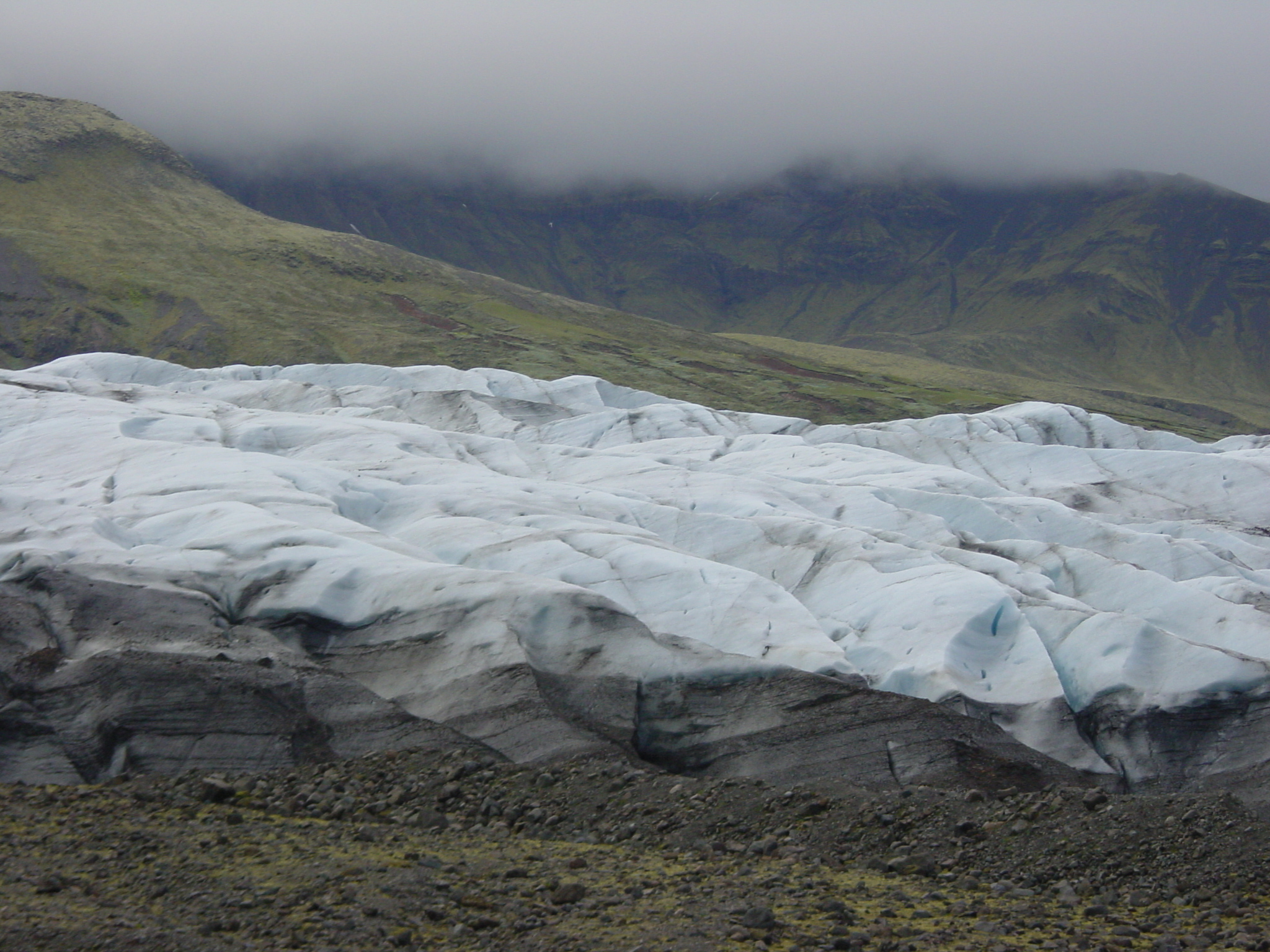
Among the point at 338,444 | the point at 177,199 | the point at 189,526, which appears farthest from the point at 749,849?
the point at 177,199

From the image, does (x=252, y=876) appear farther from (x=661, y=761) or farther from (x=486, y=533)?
(x=486, y=533)

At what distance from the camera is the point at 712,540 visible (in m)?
31.0

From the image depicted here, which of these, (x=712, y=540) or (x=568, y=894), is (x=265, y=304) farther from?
(x=568, y=894)

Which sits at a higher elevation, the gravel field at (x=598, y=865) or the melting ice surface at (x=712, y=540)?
the gravel field at (x=598, y=865)

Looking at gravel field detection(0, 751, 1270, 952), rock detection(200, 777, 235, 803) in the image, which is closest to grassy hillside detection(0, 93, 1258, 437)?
gravel field detection(0, 751, 1270, 952)

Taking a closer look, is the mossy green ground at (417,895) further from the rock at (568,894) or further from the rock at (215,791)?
the rock at (215,791)

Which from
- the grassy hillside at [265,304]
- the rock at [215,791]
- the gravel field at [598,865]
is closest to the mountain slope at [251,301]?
the grassy hillside at [265,304]

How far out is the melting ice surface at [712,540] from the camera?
22.5 meters

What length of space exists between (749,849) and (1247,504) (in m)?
39.5

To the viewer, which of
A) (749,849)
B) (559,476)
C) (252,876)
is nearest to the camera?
(252,876)

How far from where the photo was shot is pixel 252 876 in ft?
42.8

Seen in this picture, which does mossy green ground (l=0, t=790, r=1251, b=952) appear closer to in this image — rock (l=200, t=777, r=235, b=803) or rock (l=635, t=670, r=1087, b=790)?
rock (l=200, t=777, r=235, b=803)

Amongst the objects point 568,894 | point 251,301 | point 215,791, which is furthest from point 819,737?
point 251,301

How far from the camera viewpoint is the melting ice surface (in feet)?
74.0
